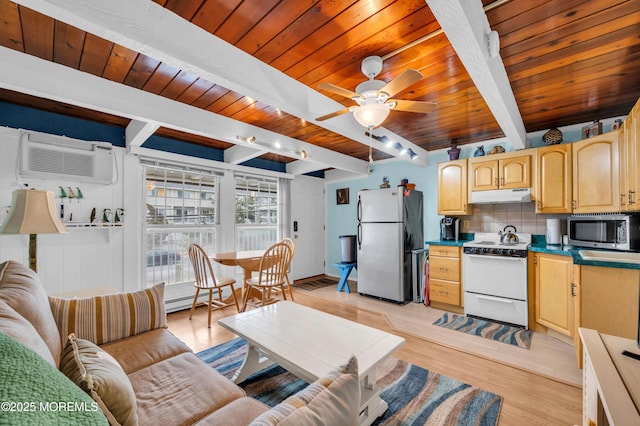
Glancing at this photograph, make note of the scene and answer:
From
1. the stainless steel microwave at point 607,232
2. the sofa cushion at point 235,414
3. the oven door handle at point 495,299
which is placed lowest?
the oven door handle at point 495,299

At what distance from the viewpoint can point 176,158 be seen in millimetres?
3533

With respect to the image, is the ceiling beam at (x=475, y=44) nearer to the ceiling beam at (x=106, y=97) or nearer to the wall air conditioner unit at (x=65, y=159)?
the ceiling beam at (x=106, y=97)

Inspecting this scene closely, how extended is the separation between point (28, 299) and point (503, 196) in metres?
4.08

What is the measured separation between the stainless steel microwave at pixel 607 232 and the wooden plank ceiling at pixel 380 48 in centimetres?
108

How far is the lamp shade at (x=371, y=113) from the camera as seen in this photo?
1.79 m

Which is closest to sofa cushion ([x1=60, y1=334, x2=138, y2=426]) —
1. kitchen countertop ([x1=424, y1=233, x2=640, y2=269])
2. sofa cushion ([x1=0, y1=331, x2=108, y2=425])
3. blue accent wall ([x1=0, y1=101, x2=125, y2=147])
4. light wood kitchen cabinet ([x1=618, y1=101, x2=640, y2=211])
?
sofa cushion ([x1=0, y1=331, x2=108, y2=425])

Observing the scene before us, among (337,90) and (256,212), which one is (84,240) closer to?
(256,212)

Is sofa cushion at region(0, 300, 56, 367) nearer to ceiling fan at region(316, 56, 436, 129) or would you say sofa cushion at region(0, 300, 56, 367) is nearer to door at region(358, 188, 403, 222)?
ceiling fan at region(316, 56, 436, 129)

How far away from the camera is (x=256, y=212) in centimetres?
459

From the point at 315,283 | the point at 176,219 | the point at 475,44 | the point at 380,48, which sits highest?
the point at 380,48

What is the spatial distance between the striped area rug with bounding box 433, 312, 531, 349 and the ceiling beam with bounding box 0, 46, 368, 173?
303cm

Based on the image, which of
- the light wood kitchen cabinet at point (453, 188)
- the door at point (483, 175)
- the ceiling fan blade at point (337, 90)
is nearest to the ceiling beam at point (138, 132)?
the ceiling fan blade at point (337, 90)

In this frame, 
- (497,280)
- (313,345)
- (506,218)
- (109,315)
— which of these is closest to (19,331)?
(109,315)

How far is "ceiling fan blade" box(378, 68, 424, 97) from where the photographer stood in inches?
57.2
